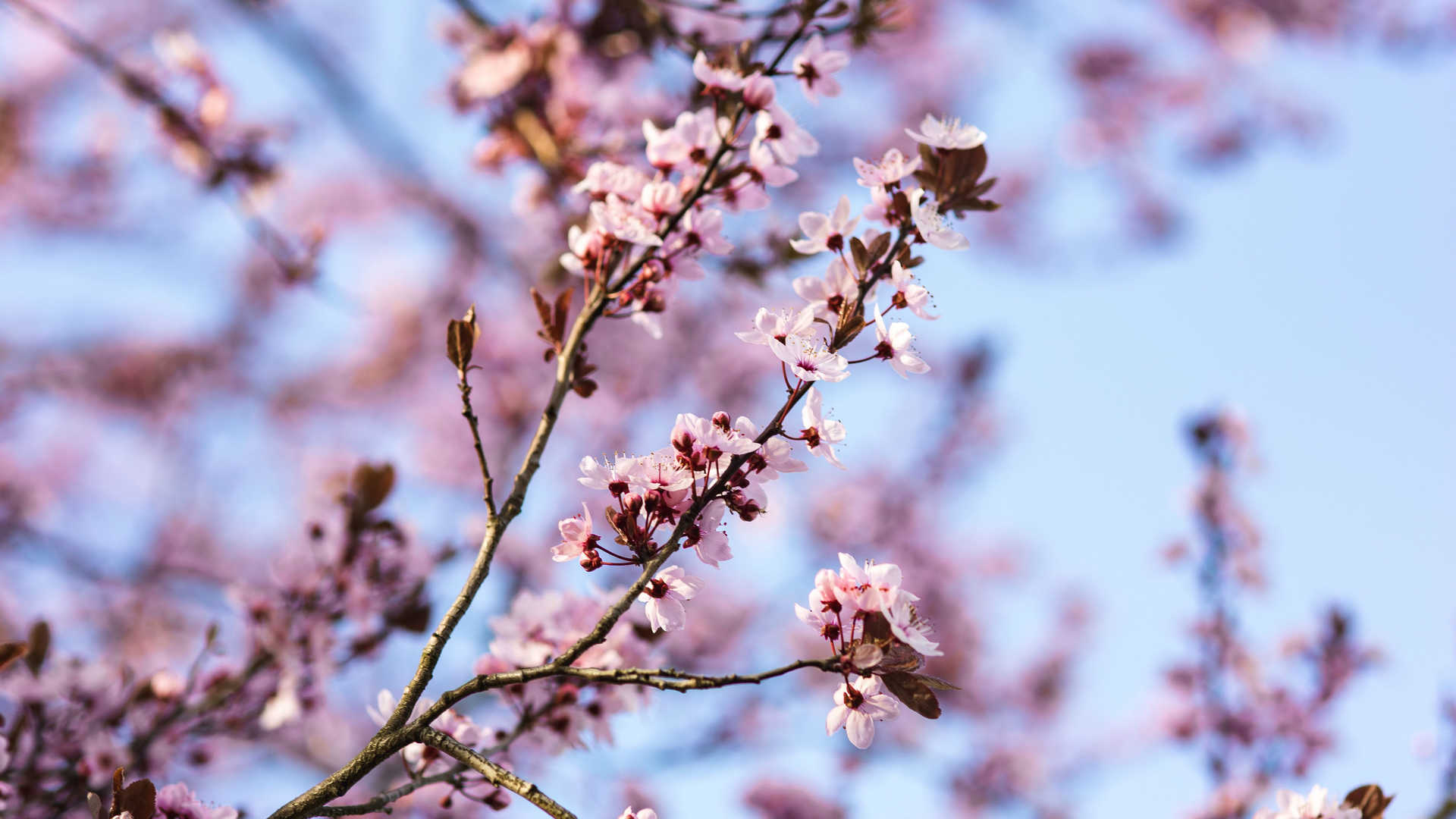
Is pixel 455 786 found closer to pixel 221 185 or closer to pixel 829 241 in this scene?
pixel 829 241

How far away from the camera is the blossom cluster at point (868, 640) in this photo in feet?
4.10

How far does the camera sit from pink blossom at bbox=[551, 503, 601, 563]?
1.38 metres

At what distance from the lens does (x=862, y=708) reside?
52.1 inches

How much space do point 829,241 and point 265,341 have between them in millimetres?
10145

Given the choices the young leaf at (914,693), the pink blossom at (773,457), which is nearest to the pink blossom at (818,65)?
the pink blossom at (773,457)

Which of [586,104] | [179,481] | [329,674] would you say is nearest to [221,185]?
[586,104]

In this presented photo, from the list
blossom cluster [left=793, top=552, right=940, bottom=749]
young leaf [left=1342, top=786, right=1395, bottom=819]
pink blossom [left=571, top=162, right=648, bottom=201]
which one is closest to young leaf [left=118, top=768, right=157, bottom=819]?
blossom cluster [left=793, top=552, right=940, bottom=749]

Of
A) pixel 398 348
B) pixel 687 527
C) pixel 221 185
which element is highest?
pixel 398 348

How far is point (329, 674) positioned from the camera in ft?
7.92

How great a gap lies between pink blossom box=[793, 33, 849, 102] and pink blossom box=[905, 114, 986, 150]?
0.31 metres

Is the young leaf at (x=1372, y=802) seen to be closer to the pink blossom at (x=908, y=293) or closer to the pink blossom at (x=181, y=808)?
the pink blossom at (x=908, y=293)

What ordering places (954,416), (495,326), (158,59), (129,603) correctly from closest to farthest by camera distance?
(158,59) → (129,603) → (954,416) → (495,326)

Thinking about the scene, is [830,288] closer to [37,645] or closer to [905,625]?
[905,625]

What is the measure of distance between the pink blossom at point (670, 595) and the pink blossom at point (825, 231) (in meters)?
0.62
